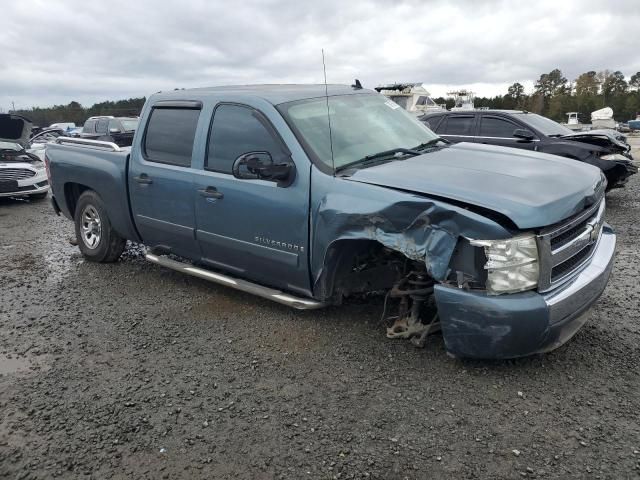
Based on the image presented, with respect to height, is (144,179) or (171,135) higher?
(171,135)

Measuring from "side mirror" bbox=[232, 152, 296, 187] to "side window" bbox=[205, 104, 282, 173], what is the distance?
6.2 inches

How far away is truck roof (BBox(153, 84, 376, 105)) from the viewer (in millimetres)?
4297

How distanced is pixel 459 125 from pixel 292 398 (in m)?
8.19

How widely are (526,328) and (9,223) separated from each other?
9092 millimetres

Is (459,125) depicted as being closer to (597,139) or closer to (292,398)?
(597,139)

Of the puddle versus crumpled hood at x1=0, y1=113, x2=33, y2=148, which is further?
crumpled hood at x1=0, y1=113, x2=33, y2=148

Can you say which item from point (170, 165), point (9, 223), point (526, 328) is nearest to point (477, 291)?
point (526, 328)

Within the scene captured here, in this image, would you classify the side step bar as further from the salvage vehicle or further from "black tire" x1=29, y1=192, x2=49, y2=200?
"black tire" x1=29, y1=192, x2=49, y2=200

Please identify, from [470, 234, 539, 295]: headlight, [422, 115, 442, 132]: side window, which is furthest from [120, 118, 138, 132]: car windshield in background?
[470, 234, 539, 295]: headlight

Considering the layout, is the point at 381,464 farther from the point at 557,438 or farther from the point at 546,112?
the point at 546,112

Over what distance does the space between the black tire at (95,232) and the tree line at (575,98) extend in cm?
5287

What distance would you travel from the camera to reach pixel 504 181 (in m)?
3.33

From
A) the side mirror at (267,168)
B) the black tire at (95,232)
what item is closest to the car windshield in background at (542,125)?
the side mirror at (267,168)

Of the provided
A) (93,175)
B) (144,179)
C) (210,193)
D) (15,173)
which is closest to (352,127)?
(210,193)
